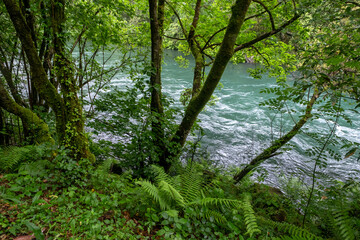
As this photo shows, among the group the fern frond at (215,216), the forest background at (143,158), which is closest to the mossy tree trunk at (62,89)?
the forest background at (143,158)

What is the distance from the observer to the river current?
7.66 meters

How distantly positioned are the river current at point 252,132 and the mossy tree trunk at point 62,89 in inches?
128

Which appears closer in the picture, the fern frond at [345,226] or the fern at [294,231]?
the fern at [294,231]

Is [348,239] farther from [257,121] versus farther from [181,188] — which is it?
[257,121]

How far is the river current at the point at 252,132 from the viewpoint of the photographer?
25.1ft

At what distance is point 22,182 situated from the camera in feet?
8.04

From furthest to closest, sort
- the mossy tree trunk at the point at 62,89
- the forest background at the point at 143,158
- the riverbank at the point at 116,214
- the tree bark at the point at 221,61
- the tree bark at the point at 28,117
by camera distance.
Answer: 1. the tree bark at the point at 28,117
2. the mossy tree trunk at the point at 62,89
3. the tree bark at the point at 221,61
4. the forest background at the point at 143,158
5. the riverbank at the point at 116,214

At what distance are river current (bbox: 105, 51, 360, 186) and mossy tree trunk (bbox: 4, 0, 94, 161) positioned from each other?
325cm

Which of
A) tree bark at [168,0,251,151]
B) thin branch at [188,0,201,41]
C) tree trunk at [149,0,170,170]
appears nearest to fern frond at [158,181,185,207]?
tree trunk at [149,0,170,170]

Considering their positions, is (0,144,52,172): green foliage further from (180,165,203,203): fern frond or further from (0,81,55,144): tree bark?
(180,165,203,203): fern frond

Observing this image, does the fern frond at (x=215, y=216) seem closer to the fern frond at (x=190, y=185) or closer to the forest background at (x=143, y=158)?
the forest background at (x=143, y=158)

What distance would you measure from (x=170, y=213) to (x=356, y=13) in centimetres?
363

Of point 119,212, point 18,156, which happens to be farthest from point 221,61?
point 18,156

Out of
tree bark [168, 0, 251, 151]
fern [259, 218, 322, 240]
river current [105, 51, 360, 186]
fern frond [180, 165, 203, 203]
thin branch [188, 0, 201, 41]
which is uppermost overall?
thin branch [188, 0, 201, 41]
